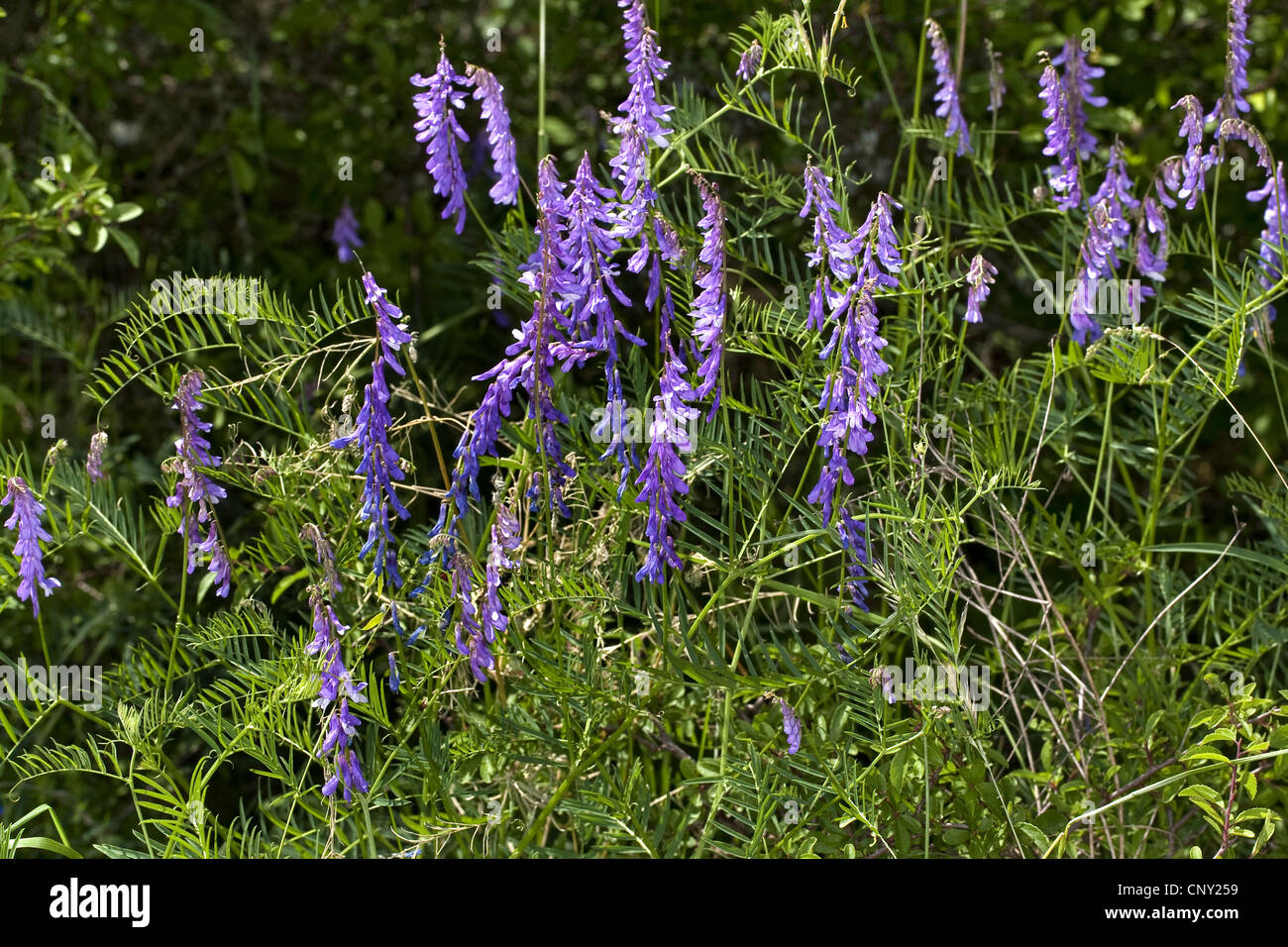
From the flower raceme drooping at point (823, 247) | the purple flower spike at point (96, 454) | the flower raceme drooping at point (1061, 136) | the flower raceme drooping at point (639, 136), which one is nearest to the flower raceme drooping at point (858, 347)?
the flower raceme drooping at point (823, 247)

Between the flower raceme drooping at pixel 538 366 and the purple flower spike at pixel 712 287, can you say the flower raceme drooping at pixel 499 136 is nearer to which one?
the flower raceme drooping at pixel 538 366

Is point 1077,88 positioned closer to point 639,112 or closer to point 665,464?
point 639,112

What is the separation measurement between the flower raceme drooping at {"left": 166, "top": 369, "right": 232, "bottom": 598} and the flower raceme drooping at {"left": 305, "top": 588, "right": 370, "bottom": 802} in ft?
0.62

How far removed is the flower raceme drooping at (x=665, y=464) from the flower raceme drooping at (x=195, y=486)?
0.56 m

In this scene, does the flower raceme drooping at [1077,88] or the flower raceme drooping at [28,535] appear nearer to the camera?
the flower raceme drooping at [28,535]

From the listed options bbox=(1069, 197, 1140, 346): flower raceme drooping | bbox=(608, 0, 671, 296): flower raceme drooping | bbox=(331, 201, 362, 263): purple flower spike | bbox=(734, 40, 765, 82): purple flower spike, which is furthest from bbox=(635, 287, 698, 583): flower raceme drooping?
bbox=(331, 201, 362, 263): purple flower spike

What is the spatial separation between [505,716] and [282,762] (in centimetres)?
29

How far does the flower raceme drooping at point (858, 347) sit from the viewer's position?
162cm

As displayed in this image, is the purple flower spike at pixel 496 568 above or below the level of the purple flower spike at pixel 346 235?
below

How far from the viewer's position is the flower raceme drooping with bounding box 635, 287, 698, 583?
62.6 inches

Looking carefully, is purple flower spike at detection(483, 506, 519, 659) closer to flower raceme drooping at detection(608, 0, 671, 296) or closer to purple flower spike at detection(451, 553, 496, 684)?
purple flower spike at detection(451, 553, 496, 684)

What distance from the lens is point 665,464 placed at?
1.63 meters

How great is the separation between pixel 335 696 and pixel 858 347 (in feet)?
2.49

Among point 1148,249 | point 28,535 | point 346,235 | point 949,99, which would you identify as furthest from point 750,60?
point 346,235
